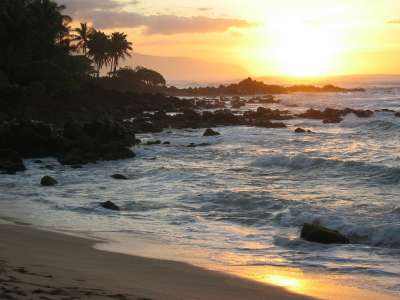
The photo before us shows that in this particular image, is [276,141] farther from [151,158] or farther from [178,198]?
[178,198]

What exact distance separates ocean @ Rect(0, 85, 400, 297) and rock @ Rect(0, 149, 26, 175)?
61 centimetres

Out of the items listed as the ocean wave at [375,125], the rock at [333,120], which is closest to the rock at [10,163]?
the ocean wave at [375,125]

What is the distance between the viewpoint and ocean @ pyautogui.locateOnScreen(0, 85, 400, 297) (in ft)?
29.8

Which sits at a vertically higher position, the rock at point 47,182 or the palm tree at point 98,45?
the palm tree at point 98,45

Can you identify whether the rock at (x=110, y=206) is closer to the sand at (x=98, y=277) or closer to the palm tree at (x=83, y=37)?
the sand at (x=98, y=277)

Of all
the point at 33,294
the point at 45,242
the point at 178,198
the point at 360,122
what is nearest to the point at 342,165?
the point at 178,198

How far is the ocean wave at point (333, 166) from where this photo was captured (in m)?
17.3

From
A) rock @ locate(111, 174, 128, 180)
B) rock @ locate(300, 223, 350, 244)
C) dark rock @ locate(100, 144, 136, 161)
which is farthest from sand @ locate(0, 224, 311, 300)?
dark rock @ locate(100, 144, 136, 161)

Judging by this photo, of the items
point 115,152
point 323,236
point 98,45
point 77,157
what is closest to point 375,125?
point 115,152

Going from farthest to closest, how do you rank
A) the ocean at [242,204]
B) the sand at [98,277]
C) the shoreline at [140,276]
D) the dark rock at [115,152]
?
the dark rock at [115,152], the ocean at [242,204], the shoreline at [140,276], the sand at [98,277]

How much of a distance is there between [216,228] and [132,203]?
3.45m

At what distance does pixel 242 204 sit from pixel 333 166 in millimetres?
7163

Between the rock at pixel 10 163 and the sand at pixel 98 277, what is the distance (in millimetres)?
11545

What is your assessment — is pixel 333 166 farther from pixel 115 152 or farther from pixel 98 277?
pixel 98 277
